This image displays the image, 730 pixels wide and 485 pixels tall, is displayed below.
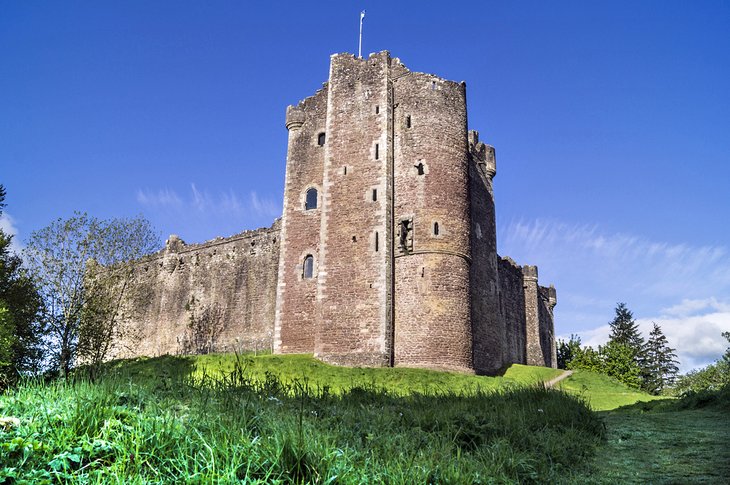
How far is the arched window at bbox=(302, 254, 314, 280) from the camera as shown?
30.6m

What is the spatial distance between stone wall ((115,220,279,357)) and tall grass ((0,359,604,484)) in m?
23.2

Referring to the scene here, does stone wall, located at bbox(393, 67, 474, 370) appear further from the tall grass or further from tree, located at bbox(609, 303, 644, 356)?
tree, located at bbox(609, 303, 644, 356)

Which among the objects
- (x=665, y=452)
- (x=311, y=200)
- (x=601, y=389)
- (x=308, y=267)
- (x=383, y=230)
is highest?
(x=311, y=200)

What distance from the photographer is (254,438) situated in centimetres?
719

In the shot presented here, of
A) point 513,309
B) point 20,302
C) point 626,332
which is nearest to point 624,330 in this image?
point 626,332

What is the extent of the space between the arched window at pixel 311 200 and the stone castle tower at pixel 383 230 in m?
0.07

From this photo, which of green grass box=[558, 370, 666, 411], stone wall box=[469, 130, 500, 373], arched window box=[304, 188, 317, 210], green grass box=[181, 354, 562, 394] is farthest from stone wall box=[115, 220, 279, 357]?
green grass box=[558, 370, 666, 411]

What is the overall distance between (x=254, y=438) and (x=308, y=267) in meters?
23.6

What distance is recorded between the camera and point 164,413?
7.82m

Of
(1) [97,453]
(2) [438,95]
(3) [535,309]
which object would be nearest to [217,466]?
(1) [97,453]

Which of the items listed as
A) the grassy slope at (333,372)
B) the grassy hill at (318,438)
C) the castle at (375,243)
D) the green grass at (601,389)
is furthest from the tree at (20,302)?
the green grass at (601,389)

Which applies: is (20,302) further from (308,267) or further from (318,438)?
(318,438)

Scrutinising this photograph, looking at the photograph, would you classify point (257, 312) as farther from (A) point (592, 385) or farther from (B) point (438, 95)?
(A) point (592, 385)

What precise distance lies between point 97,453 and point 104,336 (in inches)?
1067
